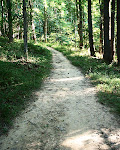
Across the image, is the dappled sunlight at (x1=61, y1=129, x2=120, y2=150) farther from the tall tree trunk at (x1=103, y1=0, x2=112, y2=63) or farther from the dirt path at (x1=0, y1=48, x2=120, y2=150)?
the tall tree trunk at (x1=103, y1=0, x2=112, y2=63)

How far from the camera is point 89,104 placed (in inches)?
234

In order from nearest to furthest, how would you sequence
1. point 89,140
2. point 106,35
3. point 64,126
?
point 89,140
point 64,126
point 106,35

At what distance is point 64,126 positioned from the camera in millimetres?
4461

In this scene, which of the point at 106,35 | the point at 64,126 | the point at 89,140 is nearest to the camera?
the point at 89,140

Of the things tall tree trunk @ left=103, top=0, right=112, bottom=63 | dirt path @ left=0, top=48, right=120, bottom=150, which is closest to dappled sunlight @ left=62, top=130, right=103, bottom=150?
dirt path @ left=0, top=48, right=120, bottom=150

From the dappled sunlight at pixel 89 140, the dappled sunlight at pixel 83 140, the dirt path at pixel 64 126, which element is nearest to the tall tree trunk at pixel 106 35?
the dirt path at pixel 64 126

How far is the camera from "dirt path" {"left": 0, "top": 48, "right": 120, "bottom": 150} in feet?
12.1

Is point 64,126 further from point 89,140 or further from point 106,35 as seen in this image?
point 106,35

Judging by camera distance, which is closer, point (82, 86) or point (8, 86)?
point (8, 86)

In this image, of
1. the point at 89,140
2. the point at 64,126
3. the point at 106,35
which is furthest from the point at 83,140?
the point at 106,35

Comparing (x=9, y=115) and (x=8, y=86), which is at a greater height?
(x=8, y=86)

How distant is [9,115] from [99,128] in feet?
9.83

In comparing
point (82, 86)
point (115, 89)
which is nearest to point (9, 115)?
point (82, 86)

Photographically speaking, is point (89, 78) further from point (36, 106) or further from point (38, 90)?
point (36, 106)
